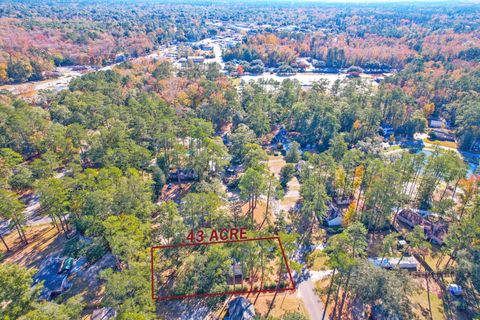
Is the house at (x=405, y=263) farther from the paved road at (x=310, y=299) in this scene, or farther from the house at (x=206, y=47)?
the house at (x=206, y=47)

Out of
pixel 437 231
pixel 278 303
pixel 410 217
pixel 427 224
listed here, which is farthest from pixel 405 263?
pixel 278 303

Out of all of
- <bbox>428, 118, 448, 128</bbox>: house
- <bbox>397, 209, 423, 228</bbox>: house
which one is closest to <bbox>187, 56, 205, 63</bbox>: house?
<bbox>428, 118, 448, 128</bbox>: house

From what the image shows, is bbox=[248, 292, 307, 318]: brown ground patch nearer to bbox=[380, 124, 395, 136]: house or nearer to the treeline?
bbox=[380, 124, 395, 136]: house

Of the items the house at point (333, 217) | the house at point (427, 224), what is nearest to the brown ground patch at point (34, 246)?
the house at point (333, 217)

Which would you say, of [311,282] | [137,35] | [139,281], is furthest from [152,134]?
[137,35]

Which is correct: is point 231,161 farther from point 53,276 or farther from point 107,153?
point 53,276
